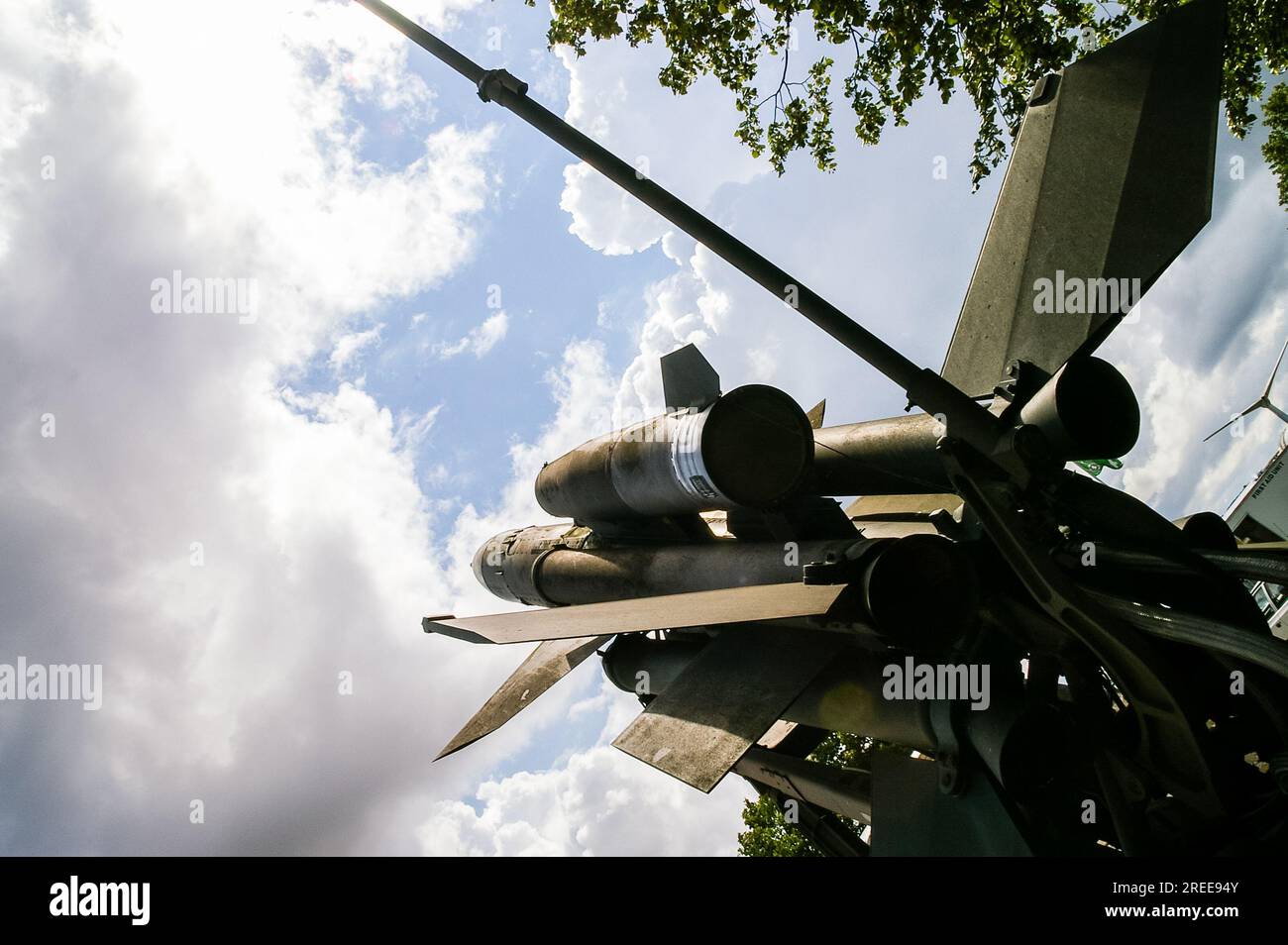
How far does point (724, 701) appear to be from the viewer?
3.96 metres

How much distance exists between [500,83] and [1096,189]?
3.26 metres

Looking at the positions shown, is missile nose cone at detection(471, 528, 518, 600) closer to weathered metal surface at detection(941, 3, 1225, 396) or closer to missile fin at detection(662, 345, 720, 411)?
missile fin at detection(662, 345, 720, 411)

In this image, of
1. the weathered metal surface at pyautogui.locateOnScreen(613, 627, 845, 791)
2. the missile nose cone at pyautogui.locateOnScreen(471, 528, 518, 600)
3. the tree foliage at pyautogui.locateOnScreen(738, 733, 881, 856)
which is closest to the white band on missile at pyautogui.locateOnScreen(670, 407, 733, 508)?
the weathered metal surface at pyautogui.locateOnScreen(613, 627, 845, 791)

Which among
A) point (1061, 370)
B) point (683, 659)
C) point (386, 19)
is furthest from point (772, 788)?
point (386, 19)

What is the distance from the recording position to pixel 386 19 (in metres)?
4.13

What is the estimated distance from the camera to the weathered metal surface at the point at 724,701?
136 inches

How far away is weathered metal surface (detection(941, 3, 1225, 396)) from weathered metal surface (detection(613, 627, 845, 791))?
73.3 inches

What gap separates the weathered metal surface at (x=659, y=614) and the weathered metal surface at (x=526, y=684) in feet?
3.19

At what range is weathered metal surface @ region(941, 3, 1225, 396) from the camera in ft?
11.8

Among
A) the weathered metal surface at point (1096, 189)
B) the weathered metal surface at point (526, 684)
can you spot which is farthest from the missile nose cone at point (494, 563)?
the weathered metal surface at point (1096, 189)

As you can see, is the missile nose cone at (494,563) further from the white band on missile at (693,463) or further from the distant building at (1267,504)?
the distant building at (1267,504)

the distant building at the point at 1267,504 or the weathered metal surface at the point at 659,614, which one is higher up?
the distant building at the point at 1267,504

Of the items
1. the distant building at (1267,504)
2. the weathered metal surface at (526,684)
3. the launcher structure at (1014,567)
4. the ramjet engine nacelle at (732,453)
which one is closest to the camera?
the launcher structure at (1014,567)
